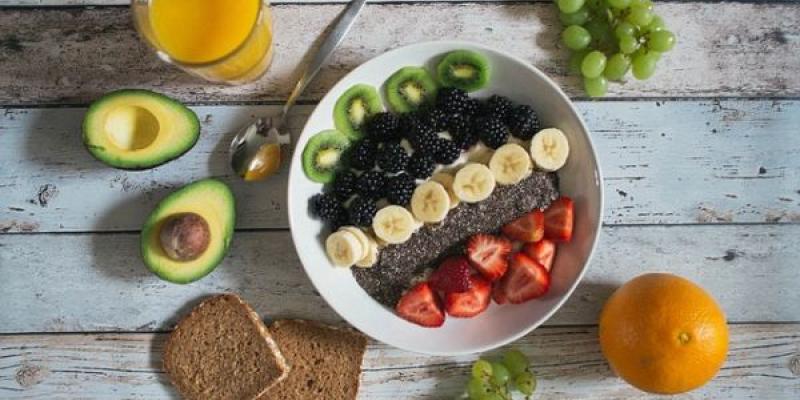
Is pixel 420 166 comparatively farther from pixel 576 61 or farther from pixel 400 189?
pixel 576 61

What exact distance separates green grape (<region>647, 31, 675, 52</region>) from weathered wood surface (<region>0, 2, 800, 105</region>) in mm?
107

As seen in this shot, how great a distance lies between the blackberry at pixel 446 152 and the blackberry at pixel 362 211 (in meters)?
0.15

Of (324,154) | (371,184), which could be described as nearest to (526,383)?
(371,184)

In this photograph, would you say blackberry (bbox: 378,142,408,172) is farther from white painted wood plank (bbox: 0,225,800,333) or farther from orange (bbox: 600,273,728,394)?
orange (bbox: 600,273,728,394)

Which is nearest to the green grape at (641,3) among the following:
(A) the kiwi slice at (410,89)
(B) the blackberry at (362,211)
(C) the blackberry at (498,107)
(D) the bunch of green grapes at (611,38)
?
(D) the bunch of green grapes at (611,38)

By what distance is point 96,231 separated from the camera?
5.15 ft

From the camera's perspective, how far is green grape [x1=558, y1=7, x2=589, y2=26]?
150 cm

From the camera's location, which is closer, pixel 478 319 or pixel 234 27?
pixel 234 27

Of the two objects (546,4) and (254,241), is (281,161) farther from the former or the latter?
(546,4)

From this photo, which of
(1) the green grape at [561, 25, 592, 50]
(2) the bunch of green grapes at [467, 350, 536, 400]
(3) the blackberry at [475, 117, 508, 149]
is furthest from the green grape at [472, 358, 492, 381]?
(1) the green grape at [561, 25, 592, 50]

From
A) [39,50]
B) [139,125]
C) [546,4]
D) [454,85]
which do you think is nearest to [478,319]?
[454,85]

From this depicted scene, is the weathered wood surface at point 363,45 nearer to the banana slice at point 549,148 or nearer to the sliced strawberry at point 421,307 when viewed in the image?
the banana slice at point 549,148

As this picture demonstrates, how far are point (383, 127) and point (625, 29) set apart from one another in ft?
1.65

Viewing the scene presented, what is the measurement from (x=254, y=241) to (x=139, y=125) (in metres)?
0.33
